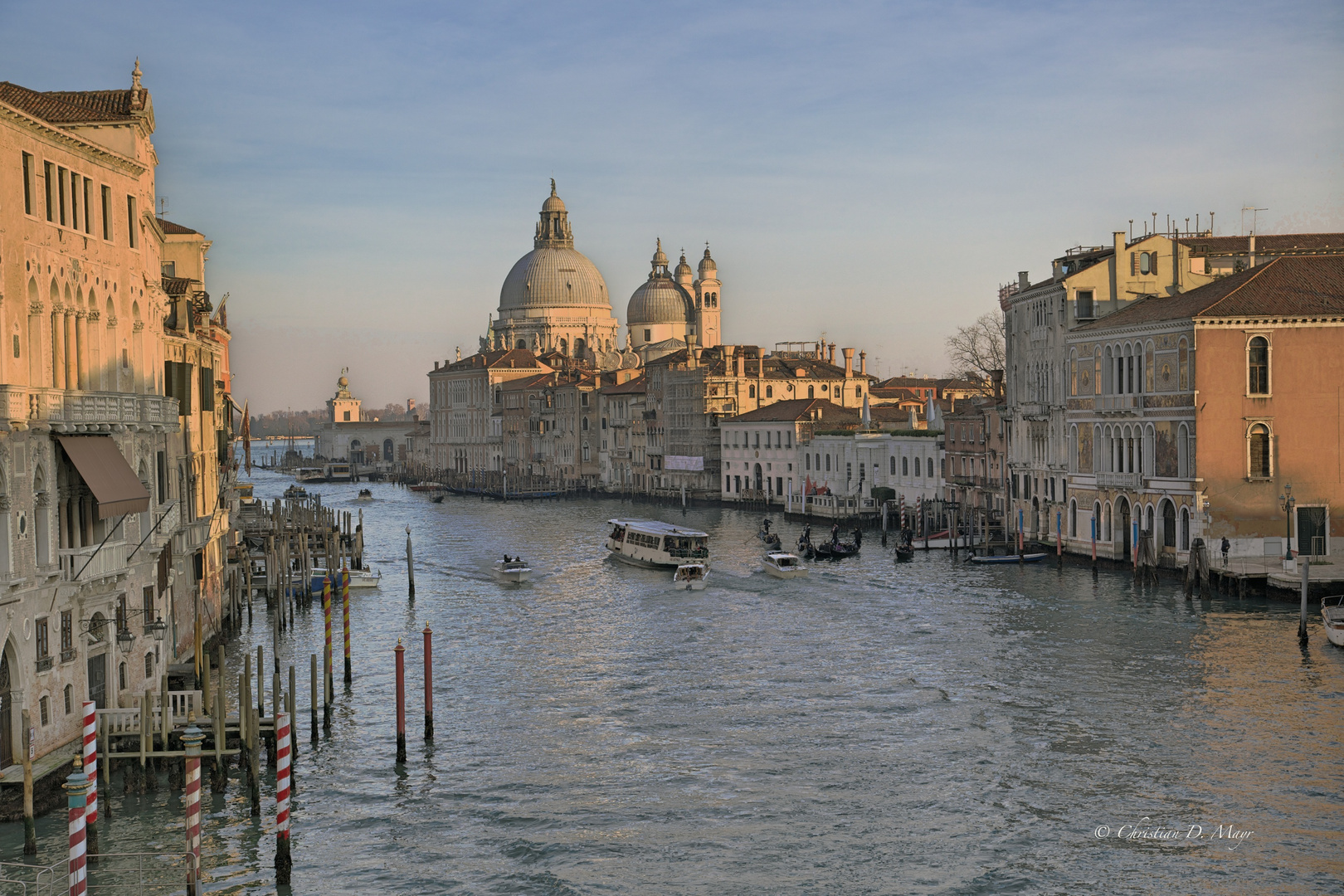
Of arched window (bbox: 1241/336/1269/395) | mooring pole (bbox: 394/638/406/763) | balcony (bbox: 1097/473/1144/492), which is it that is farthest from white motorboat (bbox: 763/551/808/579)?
mooring pole (bbox: 394/638/406/763)

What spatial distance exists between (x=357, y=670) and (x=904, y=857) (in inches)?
495

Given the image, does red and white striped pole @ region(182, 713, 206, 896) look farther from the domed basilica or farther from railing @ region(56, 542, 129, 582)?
the domed basilica

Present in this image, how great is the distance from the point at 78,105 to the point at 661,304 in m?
93.5

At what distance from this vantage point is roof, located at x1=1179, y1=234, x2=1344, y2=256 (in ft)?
128

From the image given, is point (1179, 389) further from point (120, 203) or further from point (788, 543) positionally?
point (120, 203)

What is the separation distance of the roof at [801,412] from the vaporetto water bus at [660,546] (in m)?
20.3

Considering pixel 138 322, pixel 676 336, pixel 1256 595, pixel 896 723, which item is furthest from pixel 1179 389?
pixel 676 336

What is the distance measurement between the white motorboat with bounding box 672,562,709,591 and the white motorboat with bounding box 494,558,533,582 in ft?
13.5

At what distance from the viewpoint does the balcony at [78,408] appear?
14.4 metres

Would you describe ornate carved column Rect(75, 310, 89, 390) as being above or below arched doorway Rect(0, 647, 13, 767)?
above

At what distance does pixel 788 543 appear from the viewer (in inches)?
1860

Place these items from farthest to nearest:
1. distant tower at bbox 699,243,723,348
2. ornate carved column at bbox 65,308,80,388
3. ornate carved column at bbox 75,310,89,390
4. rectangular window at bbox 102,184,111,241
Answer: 1. distant tower at bbox 699,243,723,348
2. rectangular window at bbox 102,184,111,241
3. ornate carved column at bbox 75,310,89,390
4. ornate carved column at bbox 65,308,80,388

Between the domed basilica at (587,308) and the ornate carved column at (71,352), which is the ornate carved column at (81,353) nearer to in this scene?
the ornate carved column at (71,352)

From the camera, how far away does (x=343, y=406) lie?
473 feet
